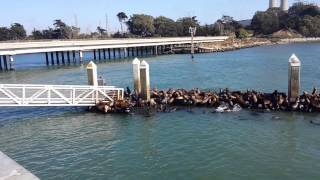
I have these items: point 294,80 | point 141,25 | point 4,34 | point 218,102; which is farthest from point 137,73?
point 4,34

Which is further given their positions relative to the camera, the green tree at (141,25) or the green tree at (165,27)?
the green tree at (141,25)

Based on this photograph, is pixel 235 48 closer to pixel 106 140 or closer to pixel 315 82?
pixel 315 82

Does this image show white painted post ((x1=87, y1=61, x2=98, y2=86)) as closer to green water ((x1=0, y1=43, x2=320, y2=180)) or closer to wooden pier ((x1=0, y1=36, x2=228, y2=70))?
green water ((x1=0, y1=43, x2=320, y2=180))

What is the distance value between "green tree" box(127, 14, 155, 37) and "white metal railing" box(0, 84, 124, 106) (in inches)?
6219

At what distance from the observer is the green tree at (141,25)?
18925 cm

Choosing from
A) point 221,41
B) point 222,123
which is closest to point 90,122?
point 222,123

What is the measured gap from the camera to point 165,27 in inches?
7480

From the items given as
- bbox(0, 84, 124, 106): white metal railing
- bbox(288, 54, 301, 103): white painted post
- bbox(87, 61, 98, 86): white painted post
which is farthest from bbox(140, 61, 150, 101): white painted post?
bbox(288, 54, 301, 103): white painted post

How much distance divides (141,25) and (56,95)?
159471mm

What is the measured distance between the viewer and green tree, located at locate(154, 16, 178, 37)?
614ft

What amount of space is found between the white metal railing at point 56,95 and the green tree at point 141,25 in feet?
518

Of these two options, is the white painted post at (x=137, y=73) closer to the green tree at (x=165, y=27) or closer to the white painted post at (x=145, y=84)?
the white painted post at (x=145, y=84)

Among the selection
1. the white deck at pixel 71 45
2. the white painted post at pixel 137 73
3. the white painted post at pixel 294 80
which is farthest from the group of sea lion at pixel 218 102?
the white deck at pixel 71 45

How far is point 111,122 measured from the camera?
28.2 m
